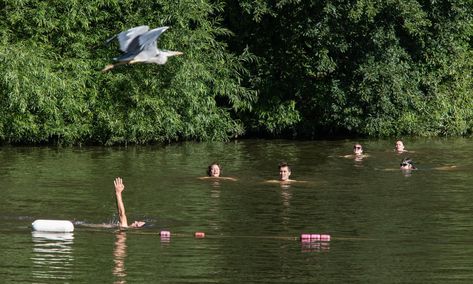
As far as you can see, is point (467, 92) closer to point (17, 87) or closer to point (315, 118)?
point (315, 118)

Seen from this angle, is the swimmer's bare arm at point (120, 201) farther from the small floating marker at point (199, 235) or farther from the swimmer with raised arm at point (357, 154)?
the swimmer with raised arm at point (357, 154)

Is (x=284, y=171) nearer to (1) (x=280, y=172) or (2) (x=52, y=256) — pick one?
(1) (x=280, y=172)

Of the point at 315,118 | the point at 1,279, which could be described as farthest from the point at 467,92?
the point at 1,279

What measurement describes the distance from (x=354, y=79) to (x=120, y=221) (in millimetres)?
20781

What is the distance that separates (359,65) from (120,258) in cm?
2309

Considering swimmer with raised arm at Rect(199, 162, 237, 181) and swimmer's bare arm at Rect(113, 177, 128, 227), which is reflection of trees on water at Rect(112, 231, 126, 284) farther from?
swimmer with raised arm at Rect(199, 162, 237, 181)

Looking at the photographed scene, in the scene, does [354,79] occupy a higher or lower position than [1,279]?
higher

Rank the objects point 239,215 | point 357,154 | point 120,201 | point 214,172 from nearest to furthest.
A: point 120,201 < point 239,215 < point 214,172 < point 357,154

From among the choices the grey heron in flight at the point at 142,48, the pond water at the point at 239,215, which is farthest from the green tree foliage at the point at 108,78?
the grey heron in flight at the point at 142,48

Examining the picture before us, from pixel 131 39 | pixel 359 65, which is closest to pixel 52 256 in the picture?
pixel 131 39

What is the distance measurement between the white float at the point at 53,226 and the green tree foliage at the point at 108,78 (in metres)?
15.4

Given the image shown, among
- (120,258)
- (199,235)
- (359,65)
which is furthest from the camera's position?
(359,65)

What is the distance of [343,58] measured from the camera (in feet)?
138

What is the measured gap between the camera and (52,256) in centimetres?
1902
